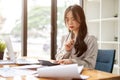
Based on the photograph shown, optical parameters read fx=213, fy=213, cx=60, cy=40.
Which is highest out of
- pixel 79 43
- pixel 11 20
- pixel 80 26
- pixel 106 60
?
pixel 11 20

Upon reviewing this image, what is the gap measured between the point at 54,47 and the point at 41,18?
60 cm

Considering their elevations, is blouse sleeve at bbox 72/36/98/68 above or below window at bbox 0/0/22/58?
below

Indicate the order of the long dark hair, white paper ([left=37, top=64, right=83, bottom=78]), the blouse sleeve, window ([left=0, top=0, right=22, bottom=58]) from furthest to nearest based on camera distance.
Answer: window ([left=0, top=0, right=22, bottom=58]) < the long dark hair < the blouse sleeve < white paper ([left=37, top=64, right=83, bottom=78])

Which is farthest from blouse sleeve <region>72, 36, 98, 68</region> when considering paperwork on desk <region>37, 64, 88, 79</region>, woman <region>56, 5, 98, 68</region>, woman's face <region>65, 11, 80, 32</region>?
paperwork on desk <region>37, 64, 88, 79</region>

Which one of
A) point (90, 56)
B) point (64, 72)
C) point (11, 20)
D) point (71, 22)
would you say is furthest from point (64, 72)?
point (11, 20)

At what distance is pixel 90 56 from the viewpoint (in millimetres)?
1909

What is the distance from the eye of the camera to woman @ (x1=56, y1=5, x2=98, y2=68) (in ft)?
6.29

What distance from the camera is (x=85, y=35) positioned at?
2078 millimetres

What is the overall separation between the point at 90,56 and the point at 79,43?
6.6 inches

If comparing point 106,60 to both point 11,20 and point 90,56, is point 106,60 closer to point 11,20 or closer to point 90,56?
point 90,56

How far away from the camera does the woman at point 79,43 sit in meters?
1.92

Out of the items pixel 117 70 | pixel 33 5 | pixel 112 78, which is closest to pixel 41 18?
pixel 33 5

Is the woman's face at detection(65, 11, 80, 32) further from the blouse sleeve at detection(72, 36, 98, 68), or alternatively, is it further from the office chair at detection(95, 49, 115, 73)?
the office chair at detection(95, 49, 115, 73)

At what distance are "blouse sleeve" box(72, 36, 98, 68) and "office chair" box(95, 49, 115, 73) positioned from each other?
0.20 metres
